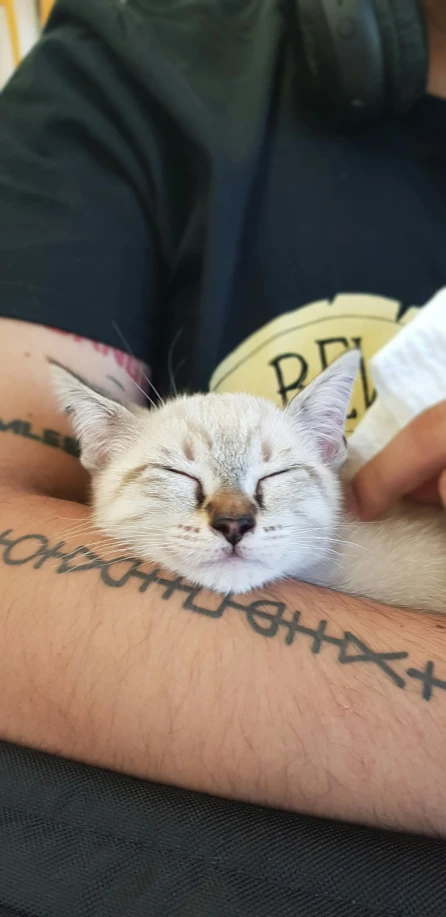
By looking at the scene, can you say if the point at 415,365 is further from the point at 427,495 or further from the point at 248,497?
the point at 248,497

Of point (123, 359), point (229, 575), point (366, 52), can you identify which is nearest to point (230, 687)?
point (229, 575)

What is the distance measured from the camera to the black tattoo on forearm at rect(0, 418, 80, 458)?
90 cm

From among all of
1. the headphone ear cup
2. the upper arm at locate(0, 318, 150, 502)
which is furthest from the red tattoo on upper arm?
the headphone ear cup

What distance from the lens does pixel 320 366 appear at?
104 centimetres

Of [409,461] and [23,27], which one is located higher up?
[23,27]

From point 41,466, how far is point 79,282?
A: 31 cm

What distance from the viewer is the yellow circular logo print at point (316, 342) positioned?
40.9 inches

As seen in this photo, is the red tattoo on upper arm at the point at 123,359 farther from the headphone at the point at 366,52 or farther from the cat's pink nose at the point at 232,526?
the headphone at the point at 366,52

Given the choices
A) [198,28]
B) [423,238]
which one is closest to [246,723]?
[423,238]

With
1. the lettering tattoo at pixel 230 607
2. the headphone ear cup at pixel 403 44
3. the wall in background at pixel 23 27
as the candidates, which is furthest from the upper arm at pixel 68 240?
the wall in background at pixel 23 27

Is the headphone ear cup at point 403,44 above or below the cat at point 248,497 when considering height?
above

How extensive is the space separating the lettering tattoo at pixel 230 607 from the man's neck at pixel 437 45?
1.01m

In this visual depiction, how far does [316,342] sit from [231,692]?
64 centimetres

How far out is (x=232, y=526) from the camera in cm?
68
